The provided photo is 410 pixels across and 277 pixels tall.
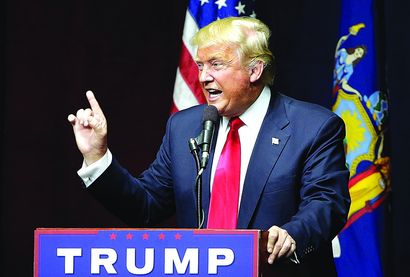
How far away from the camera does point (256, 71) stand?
9.96 feet

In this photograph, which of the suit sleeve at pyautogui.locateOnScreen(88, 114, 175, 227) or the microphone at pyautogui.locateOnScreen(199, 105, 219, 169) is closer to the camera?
the microphone at pyautogui.locateOnScreen(199, 105, 219, 169)

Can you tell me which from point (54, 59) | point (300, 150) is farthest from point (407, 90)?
point (54, 59)

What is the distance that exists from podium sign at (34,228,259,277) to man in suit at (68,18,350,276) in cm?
45

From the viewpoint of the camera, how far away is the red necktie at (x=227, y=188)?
9.27 feet

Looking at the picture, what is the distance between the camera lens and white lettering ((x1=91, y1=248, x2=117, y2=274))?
227cm

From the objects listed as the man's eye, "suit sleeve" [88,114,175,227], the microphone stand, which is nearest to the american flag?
"suit sleeve" [88,114,175,227]

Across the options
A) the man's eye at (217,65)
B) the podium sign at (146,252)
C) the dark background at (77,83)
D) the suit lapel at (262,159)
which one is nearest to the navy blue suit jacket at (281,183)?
the suit lapel at (262,159)

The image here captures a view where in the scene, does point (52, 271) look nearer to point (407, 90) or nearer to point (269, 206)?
point (269, 206)

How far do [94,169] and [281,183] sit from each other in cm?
59

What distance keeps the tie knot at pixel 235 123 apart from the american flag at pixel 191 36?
3.34 ft

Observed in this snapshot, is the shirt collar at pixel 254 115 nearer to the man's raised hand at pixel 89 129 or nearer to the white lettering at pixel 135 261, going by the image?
the man's raised hand at pixel 89 129

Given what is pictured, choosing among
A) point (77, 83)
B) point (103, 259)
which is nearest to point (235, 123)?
point (103, 259)

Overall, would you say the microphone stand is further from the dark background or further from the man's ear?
the dark background

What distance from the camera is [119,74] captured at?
479 centimetres
